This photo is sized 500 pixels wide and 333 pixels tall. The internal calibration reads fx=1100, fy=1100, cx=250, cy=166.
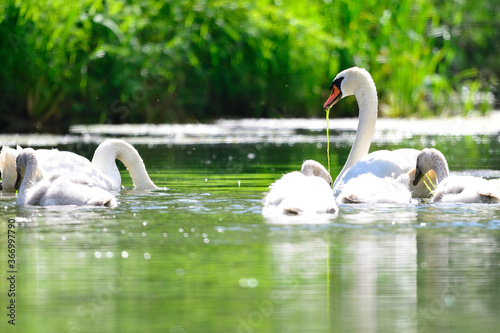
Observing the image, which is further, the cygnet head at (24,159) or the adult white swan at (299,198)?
the cygnet head at (24,159)

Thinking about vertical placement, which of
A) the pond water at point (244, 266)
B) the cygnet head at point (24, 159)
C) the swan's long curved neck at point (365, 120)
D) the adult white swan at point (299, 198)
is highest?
the swan's long curved neck at point (365, 120)

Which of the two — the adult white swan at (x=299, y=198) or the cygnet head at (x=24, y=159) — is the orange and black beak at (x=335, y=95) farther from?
the cygnet head at (x=24, y=159)

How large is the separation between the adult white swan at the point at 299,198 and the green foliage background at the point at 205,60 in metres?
11.3

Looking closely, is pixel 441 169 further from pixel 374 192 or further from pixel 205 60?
pixel 205 60

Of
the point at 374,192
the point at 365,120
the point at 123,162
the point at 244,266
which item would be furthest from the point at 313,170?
the point at 244,266

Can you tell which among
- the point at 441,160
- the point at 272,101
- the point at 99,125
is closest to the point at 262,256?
the point at 441,160

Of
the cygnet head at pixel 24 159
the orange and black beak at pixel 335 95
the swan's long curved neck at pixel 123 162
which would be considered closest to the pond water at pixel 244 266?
the cygnet head at pixel 24 159

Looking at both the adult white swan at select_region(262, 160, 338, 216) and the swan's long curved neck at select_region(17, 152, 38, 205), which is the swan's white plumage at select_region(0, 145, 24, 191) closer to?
the swan's long curved neck at select_region(17, 152, 38, 205)

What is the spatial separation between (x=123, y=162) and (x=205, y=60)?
1104cm

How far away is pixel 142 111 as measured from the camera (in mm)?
19594

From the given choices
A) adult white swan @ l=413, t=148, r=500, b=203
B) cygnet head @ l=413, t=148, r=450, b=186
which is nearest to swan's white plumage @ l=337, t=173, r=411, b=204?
A: adult white swan @ l=413, t=148, r=500, b=203

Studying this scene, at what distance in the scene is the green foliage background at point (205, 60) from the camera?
17984mm

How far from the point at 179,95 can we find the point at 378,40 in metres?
3.88

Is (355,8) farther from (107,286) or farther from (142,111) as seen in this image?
(107,286)
